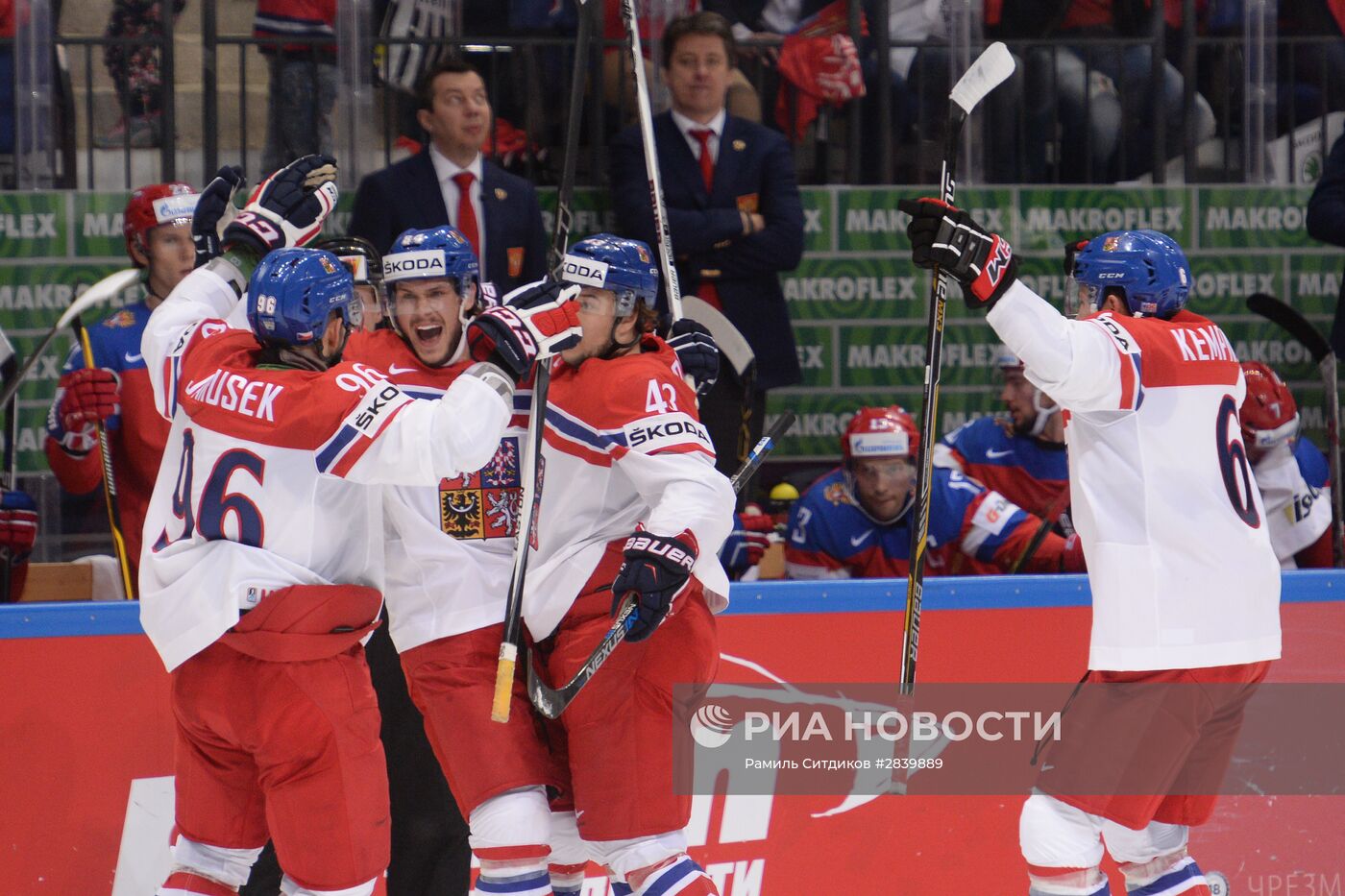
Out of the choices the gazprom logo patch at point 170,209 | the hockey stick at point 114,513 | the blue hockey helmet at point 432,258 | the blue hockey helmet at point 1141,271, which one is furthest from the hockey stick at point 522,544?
the gazprom logo patch at point 170,209

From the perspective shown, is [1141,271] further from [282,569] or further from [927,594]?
[282,569]

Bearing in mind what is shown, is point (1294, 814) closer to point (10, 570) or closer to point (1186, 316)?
point (1186, 316)

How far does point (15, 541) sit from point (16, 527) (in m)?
0.04

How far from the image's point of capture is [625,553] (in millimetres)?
3363

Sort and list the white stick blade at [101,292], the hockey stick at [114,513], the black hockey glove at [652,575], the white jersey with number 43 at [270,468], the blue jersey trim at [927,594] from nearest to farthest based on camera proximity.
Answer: the white jersey with number 43 at [270,468] → the black hockey glove at [652,575] → the blue jersey trim at [927,594] → the hockey stick at [114,513] → the white stick blade at [101,292]

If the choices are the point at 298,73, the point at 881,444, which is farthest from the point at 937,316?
the point at 298,73

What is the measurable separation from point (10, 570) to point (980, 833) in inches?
96.8

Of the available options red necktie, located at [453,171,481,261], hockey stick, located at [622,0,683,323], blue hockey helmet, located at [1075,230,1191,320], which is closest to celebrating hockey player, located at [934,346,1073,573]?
hockey stick, located at [622,0,683,323]

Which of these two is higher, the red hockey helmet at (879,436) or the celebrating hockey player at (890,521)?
the red hockey helmet at (879,436)

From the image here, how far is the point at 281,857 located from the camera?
3.33 m

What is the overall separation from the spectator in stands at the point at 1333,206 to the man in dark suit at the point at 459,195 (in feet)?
7.52

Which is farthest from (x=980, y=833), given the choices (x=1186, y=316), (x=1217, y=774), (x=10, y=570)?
(x=10, y=570)

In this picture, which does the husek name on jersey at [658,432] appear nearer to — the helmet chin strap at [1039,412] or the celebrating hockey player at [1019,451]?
the celebrating hockey player at [1019,451]

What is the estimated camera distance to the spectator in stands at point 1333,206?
5445 mm
